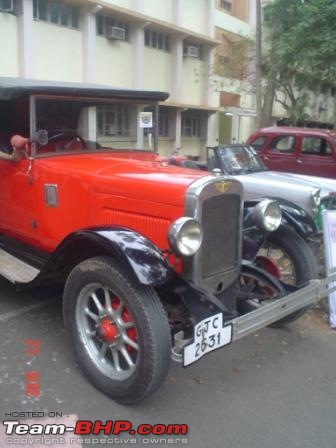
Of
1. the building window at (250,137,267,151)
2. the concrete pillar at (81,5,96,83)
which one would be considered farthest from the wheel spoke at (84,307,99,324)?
the concrete pillar at (81,5,96,83)

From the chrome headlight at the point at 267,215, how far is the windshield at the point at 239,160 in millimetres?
4173

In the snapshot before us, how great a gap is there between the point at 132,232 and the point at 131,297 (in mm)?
436

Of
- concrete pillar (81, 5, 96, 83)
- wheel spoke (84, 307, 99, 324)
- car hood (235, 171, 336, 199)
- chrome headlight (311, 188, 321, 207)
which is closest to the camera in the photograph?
wheel spoke (84, 307, 99, 324)

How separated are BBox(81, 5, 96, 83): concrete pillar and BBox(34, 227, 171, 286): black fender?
13.5 metres

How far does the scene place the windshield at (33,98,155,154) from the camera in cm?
425

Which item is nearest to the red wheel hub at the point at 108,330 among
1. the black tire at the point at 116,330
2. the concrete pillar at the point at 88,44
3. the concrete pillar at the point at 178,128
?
the black tire at the point at 116,330

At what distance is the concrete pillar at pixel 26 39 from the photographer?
13.6m

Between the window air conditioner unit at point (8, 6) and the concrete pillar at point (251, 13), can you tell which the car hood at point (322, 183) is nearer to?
the window air conditioner unit at point (8, 6)

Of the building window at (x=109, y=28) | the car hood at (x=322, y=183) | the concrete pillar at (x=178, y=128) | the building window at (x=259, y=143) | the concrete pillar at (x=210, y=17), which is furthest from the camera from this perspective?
the concrete pillar at (x=210, y=17)

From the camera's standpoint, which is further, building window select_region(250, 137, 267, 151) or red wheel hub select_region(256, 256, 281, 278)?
building window select_region(250, 137, 267, 151)

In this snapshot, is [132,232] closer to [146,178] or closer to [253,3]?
[146,178]

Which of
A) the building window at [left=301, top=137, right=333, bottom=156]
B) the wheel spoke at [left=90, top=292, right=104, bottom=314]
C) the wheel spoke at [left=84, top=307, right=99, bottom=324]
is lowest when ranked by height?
the wheel spoke at [left=84, top=307, right=99, bottom=324]

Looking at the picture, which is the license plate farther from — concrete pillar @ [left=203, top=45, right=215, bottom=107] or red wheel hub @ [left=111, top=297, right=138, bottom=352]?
concrete pillar @ [left=203, top=45, right=215, bottom=107]

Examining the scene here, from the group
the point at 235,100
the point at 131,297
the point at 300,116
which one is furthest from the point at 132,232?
the point at 235,100
